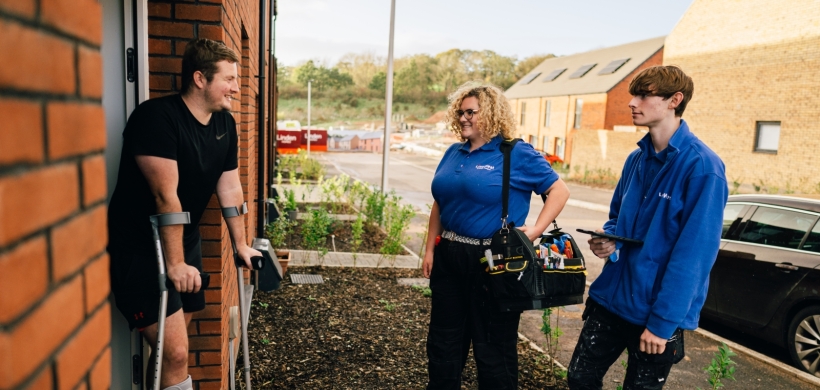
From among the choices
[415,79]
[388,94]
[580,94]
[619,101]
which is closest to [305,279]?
[388,94]

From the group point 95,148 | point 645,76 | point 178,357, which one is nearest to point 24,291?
point 95,148

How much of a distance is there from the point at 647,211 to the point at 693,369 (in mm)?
3094

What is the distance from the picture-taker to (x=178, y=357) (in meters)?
2.60

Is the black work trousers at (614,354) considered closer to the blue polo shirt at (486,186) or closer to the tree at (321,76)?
the blue polo shirt at (486,186)

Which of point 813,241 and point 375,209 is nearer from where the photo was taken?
point 813,241

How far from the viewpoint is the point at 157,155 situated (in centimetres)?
238

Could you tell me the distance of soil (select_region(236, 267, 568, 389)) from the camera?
14.3 feet

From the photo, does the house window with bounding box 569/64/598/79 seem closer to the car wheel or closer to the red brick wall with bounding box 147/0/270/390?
the car wheel

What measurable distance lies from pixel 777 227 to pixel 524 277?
3899mm

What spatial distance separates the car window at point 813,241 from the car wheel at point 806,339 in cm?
53

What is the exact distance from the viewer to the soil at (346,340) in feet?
14.3

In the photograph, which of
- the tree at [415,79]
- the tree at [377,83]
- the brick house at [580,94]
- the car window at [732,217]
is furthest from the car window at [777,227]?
the tree at [415,79]

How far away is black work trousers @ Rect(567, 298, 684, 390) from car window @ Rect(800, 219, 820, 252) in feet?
11.0

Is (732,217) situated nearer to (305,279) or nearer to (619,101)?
(305,279)
